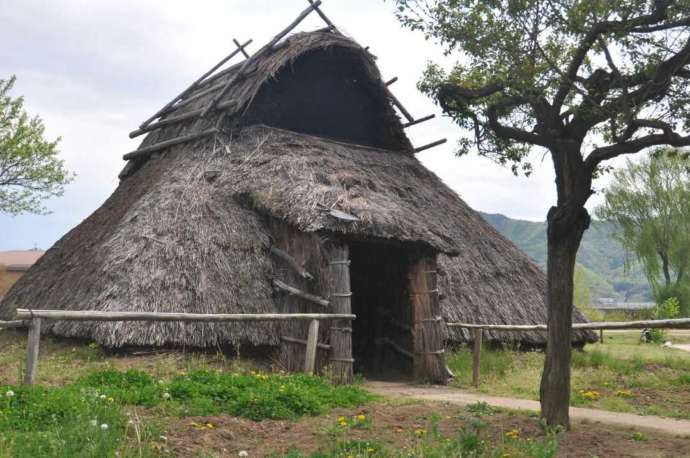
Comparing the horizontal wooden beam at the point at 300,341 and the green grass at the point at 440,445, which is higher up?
the horizontal wooden beam at the point at 300,341

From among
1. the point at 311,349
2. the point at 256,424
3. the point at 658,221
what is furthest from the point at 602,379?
the point at 658,221

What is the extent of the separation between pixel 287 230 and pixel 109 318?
13.2ft

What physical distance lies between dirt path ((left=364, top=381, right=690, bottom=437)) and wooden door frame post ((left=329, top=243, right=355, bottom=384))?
1.38 ft

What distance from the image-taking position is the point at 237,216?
12.1m

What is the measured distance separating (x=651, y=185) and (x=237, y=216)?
28.0 m

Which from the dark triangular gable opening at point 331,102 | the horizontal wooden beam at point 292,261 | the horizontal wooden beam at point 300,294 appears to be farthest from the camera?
the dark triangular gable opening at point 331,102

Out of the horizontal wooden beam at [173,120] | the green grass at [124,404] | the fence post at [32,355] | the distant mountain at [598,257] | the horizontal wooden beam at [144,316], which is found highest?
the distant mountain at [598,257]

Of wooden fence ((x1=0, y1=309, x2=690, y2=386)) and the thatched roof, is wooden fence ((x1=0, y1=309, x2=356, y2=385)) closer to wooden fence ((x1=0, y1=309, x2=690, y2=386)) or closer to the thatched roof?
wooden fence ((x1=0, y1=309, x2=690, y2=386))

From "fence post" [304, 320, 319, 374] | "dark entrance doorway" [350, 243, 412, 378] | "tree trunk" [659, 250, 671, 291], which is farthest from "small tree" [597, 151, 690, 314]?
"fence post" [304, 320, 319, 374]

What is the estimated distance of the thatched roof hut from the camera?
10539 millimetres

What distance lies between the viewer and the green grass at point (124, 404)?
16.3ft

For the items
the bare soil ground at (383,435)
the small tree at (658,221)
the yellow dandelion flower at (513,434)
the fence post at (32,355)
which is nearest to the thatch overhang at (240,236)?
the fence post at (32,355)

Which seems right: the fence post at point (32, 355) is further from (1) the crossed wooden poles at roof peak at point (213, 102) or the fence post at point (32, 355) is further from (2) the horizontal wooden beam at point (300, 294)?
(1) the crossed wooden poles at roof peak at point (213, 102)

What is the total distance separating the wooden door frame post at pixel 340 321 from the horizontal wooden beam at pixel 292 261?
57 cm
